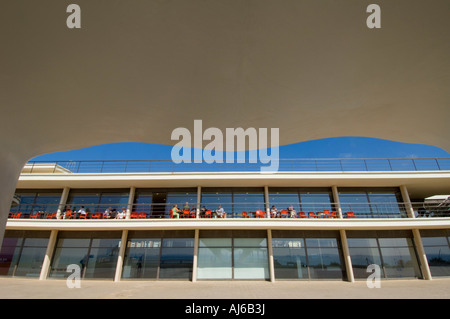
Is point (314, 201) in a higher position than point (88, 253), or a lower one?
higher

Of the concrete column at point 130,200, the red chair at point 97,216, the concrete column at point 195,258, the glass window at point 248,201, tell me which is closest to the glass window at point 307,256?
the glass window at point 248,201

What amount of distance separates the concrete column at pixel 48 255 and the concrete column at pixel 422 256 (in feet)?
69.4

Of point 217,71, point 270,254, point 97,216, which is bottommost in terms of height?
point 270,254

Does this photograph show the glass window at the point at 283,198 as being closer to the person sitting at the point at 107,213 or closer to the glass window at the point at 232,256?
the glass window at the point at 232,256

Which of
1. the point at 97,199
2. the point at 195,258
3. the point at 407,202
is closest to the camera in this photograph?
the point at 195,258

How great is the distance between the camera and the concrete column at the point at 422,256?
527 inches

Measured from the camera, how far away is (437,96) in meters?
1.98

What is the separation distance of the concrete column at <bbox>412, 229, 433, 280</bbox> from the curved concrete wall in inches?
602

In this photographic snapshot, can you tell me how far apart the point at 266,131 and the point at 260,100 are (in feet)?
1.49

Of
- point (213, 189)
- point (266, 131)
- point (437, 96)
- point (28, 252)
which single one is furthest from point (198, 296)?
point (28, 252)

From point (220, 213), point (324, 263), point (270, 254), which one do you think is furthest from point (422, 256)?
point (220, 213)

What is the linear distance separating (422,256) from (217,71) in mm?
17414

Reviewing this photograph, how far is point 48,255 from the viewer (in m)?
13.9

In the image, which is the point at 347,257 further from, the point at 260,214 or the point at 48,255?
the point at 48,255
